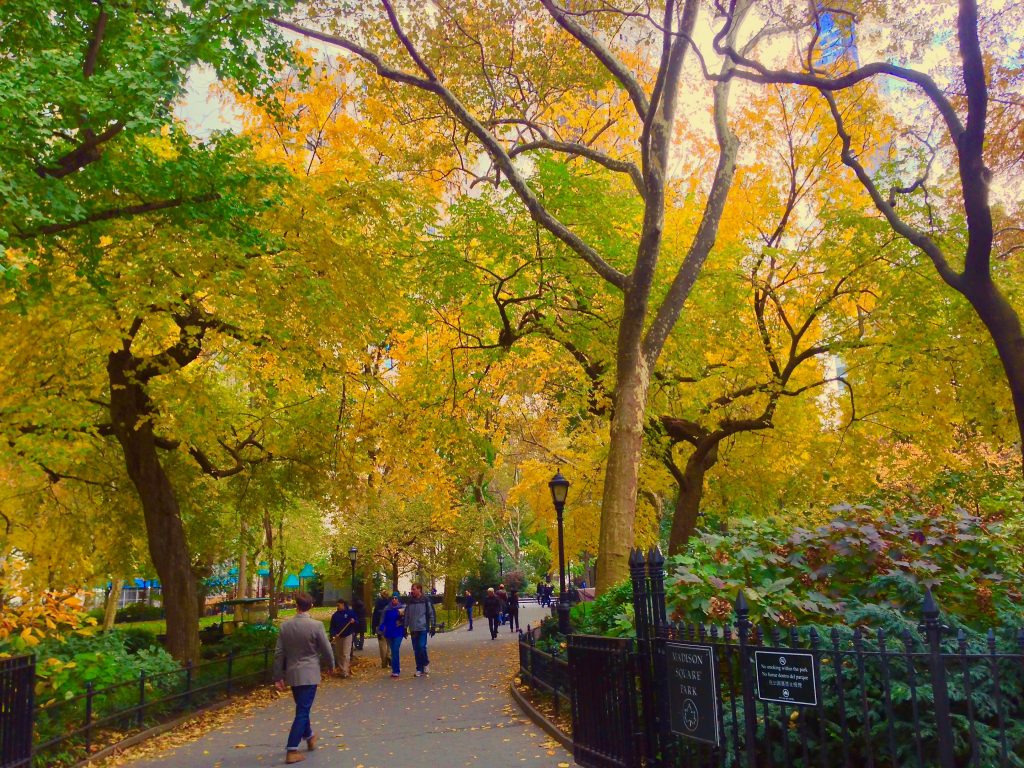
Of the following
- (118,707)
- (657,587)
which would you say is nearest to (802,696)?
(657,587)

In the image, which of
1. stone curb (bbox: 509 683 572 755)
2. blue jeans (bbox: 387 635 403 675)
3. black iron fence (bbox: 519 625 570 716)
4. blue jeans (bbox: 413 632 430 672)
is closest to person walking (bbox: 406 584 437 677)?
blue jeans (bbox: 413 632 430 672)

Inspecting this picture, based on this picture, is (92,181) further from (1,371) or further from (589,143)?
(589,143)

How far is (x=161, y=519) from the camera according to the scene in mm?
15750

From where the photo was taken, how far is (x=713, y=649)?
547 cm

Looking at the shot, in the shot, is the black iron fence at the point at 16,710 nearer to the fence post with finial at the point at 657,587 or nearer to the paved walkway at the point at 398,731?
the paved walkway at the point at 398,731

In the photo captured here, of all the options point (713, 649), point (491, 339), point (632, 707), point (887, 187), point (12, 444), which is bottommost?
point (632, 707)

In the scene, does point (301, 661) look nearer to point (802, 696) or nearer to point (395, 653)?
point (802, 696)

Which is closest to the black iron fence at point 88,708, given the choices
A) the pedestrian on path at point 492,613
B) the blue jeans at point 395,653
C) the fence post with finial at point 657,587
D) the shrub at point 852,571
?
the blue jeans at point 395,653

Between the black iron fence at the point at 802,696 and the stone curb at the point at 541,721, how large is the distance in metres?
1.53

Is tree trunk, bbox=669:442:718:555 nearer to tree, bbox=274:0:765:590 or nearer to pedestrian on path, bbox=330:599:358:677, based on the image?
tree, bbox=274:0:765:590

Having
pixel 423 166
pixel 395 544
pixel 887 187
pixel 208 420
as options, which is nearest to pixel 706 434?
pixel 887 187

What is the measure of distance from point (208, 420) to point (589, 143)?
9.25m

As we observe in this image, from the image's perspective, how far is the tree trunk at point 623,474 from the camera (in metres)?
12.2

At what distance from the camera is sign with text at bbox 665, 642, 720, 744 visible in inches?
216
